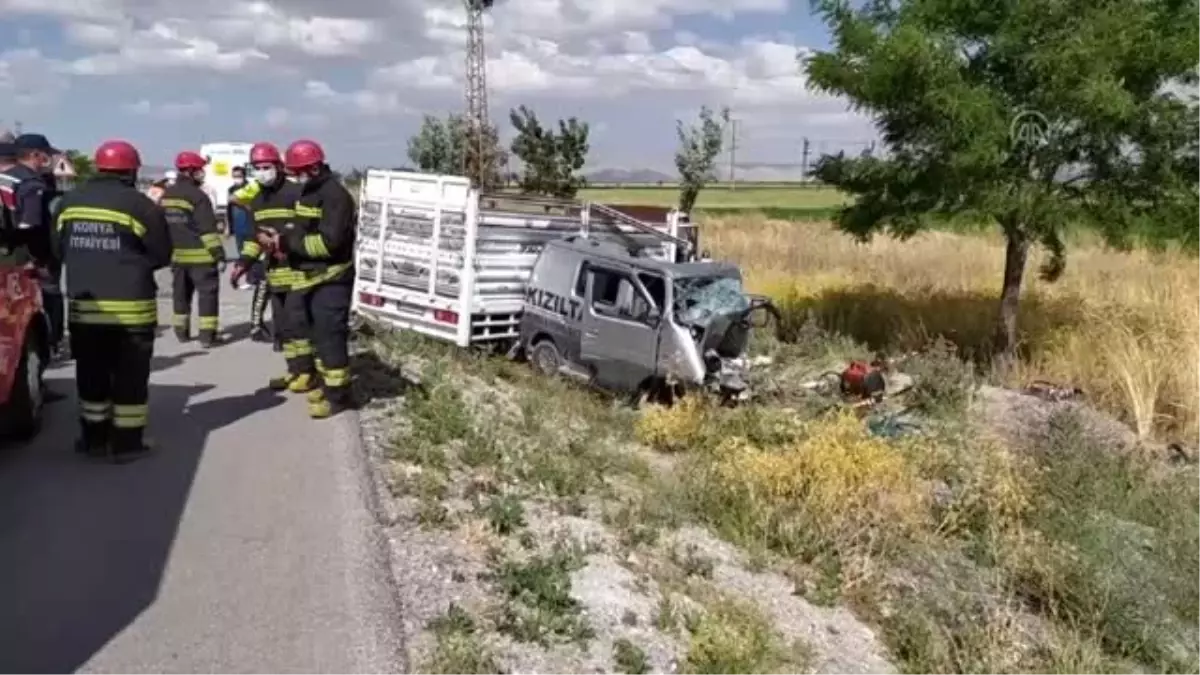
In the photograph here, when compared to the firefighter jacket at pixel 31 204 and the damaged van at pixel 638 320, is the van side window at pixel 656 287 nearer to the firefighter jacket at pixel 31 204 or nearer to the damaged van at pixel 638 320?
the damaged van at pixel 638 320

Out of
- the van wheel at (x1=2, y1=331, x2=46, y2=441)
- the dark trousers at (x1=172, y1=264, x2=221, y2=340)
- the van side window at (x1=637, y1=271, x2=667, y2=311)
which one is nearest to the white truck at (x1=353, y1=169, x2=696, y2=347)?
the van side window at (x1=637, y1=271, x2=667, y2=311)

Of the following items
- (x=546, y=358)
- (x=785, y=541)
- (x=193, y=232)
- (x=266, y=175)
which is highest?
(x=266, y=175)

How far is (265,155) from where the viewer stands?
8039 mm

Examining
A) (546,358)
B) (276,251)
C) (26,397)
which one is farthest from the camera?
(546,358)

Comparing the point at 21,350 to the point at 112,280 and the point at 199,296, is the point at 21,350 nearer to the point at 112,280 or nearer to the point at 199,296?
the point at 112,280

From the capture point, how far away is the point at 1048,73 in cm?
1159

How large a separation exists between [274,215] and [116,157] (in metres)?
1.84

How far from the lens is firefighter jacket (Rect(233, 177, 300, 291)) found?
7.58m

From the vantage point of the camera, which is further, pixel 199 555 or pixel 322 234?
pixel 322 234

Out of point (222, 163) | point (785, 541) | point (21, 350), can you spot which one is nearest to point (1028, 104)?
point (785, 541)

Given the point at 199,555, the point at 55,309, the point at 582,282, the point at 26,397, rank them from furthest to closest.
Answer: the point at 582,282, the point at 55,309, the point at 26,397, the point at 199,555

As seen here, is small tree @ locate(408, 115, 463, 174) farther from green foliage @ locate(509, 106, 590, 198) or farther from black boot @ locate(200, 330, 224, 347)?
black boot @ locate(200, 330, 224, 347)

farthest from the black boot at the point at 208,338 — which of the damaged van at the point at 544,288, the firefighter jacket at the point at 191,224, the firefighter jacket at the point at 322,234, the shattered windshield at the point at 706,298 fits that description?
the shattered windshield at the point at 706,298

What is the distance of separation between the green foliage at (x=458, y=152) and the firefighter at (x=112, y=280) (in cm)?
2944
